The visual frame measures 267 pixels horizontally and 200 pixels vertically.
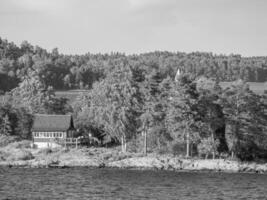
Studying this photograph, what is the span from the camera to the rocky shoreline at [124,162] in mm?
82000

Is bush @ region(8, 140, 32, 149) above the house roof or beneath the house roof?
beneath

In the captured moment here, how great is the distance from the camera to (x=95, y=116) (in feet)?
333

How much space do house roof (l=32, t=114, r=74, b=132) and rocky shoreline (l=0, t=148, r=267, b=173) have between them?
450 inches

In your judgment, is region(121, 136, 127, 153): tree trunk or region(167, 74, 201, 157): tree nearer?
region(167, 74, 201, 157): tree

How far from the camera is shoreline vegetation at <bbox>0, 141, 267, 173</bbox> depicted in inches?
3231

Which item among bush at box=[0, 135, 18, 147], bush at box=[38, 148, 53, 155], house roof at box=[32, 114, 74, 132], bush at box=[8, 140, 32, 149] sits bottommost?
bush at box=[38, 148, 53, 155]

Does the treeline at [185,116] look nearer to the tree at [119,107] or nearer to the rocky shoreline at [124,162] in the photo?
the tree at [119,107]

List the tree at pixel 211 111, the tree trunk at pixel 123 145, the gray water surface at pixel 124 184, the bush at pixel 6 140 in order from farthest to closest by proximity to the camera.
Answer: the bush at pixel 6 140 → the tree trunk at pixel 123 145 → the tree at pixel 211 111 → the gray water surface at pixel 124 184

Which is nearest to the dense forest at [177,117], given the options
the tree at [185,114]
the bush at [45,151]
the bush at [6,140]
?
the tree at [185,114]

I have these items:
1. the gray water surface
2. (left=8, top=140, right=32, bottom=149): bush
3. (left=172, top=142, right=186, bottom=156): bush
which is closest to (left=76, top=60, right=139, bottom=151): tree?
(left=172, top=142, right=186, bottom=156): bush

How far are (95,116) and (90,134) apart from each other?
12.6 ft

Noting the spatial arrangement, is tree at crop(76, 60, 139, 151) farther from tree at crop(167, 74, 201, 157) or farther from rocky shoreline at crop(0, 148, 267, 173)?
tree at crop(167, 74, 201, 157)

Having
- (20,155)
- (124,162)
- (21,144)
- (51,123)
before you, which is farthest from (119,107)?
(20,155)

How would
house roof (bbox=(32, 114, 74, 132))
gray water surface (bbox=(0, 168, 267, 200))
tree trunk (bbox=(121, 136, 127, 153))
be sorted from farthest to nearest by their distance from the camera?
house roof (bbox=(32, 114, 74, 132)) → tree trunk (bbox=(121, 136, 127, 153)) → gray water surface (bbox=(0, 168, 267, 200))
